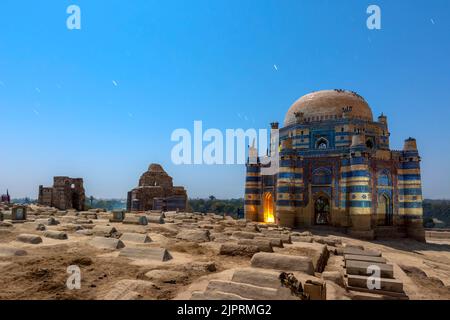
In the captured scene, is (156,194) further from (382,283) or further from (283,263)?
(382,283)

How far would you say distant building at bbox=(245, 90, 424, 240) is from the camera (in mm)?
21391

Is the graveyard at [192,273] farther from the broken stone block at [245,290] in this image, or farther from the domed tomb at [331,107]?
the domed tomb at [331,107]

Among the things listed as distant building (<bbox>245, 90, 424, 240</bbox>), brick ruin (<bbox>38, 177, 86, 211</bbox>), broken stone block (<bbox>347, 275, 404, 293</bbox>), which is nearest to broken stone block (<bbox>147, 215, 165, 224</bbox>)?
distant building (<bbox>245, 90, 424, 240</bbox>)

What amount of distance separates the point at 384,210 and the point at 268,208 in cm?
973

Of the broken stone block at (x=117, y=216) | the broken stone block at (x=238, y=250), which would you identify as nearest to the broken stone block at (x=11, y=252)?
the broken stone block at (x=238, y=250)

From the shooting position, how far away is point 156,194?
35.8 m

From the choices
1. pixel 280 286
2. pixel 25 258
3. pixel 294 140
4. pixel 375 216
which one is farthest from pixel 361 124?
pixel 25 258

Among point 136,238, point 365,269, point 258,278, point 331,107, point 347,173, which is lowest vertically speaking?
point 136,238

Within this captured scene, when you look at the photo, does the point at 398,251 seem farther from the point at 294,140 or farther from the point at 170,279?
the point at 170,279

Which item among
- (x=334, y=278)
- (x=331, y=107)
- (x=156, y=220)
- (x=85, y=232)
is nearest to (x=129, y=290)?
(x=334, y=278)

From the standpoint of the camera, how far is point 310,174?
23641mm
